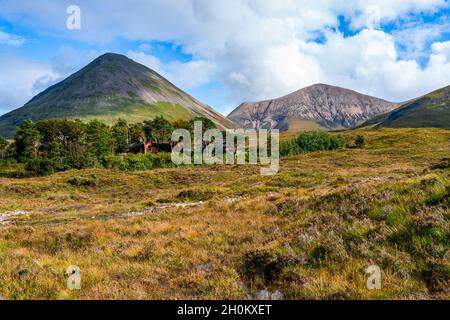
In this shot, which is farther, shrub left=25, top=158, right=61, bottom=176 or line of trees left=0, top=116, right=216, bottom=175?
line of trees left=0, top=116, right=216, bottom=175

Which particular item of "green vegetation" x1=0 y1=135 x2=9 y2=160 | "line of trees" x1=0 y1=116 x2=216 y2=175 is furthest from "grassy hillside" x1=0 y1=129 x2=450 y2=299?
"green vegetation" x1=0 y1=135 x2=9 y2=160

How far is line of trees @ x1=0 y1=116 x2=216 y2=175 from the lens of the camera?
8475cm

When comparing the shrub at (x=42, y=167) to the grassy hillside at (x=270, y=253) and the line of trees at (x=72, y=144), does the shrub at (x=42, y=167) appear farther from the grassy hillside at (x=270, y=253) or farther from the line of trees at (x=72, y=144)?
the grassy hillside at (x=270, y=253)

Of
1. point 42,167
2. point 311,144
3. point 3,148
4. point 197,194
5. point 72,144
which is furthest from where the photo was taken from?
point 311,144

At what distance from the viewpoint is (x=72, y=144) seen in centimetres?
10119

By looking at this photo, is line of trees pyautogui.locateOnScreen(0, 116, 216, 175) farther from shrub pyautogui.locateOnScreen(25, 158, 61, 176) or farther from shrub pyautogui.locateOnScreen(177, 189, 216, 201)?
shrub pyautogui.locateOnScreen(177, 189, 216, 201)

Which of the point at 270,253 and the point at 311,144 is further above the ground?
the point at 311,144

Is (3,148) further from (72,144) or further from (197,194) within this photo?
(197,194)

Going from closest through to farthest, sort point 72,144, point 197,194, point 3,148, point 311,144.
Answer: point 197,194 → point 72,144 → point 3,148 → point 311,144

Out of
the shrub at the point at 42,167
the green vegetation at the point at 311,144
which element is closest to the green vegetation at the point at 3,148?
the shrub at the point at 42,167

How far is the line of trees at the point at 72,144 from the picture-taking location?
84.8 m

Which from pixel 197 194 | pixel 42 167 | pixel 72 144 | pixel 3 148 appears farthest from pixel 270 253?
pixel 3 148

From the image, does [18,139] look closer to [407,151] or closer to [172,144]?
[172,144]
